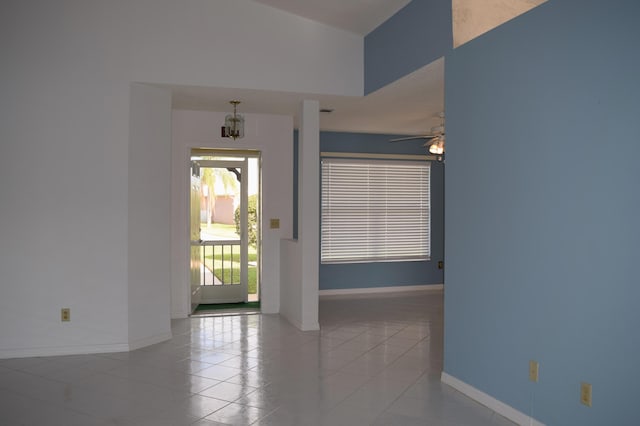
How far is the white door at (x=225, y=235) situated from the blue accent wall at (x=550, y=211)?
11.4 feet

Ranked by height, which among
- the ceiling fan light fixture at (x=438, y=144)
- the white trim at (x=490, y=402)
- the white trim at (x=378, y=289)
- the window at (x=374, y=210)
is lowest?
the white trim at (x=490, y=402)

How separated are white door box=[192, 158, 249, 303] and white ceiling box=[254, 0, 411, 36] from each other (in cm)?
224

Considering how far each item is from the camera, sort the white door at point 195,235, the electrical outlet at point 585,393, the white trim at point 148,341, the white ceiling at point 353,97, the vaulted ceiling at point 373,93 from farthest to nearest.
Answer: the white door at point 195,235 < the white trim at point 148,341 < the white ceiling at point 353,97 < the vaulted ceiling at point 373,93 < the electrical outlet at point 585,393

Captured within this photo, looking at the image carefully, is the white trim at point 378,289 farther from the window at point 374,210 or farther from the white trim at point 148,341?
the white trim at point 148,341

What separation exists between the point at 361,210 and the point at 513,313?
14.9ft

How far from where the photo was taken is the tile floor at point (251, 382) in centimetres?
311

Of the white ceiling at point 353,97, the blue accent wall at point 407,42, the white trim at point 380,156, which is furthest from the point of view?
the white trim at point 380,156

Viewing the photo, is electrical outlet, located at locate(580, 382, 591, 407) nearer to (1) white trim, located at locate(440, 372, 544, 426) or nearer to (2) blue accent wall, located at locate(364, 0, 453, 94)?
(1) white trim, located at locate(440, 372, 544, 426)

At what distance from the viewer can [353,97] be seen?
517cm

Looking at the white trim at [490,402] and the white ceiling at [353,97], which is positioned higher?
the white ceiling at [353,97]

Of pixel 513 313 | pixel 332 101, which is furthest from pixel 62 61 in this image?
pixel 513 313

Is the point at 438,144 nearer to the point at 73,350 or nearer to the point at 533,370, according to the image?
the point at 533,370

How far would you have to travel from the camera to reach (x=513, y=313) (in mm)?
3104

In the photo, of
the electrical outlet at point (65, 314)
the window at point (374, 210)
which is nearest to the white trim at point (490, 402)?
the electrical outlet at point (65, 314)
